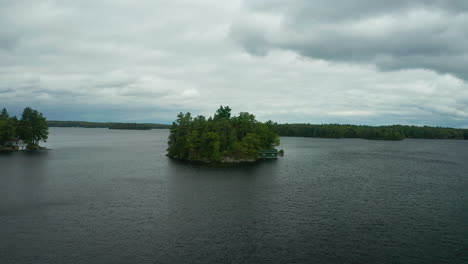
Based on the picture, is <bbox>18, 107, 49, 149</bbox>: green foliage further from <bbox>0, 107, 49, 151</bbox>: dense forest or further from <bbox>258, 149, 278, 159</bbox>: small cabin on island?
<bbox>258, 149, 278, 159</bbox>: small cabin on island

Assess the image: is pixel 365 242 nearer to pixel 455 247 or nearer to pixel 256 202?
pixel 455 247

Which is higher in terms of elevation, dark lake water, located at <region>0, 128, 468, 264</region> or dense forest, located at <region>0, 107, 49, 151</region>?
dense forest, located at <region>0, 107, 49, 151</region>

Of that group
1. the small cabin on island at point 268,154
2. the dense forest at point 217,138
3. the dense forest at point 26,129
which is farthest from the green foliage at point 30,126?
the small cabin on island at point 268,154

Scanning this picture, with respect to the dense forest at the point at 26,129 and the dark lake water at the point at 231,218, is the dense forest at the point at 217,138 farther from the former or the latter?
the dense forest at the point at 26,129

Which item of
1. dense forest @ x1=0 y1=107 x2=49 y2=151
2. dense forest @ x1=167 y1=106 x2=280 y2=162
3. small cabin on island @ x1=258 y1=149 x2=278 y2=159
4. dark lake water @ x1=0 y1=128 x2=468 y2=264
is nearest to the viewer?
dark lake water @ x1=0 y1=128 x2=468 y2=264

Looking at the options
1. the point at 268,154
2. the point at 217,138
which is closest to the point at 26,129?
the point at 217,138

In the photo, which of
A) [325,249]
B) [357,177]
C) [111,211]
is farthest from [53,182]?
[357,177]

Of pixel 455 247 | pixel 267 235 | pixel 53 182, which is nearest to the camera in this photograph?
pixel 455 247

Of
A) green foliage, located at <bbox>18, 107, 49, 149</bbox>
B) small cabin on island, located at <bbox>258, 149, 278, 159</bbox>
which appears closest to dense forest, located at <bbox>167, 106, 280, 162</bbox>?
small cabin on island, located at <bbox>258, 149, 278, 159</bbox>
